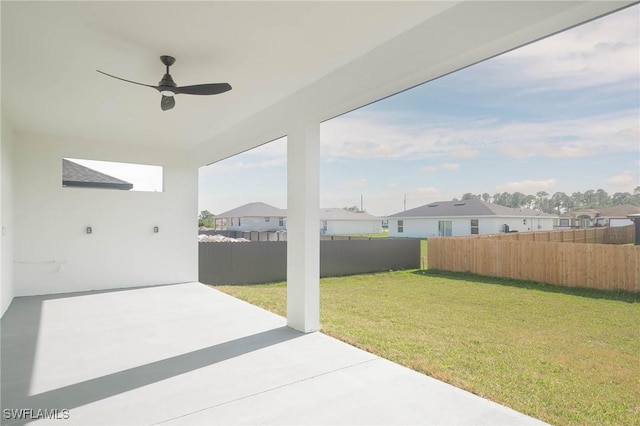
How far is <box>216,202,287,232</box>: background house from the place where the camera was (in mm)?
27672

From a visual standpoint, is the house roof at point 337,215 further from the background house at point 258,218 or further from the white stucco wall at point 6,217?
the white stucco wall at point 6,217

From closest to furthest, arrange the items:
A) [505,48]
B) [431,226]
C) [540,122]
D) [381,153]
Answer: [505,48] → [540,122] → [431,226] → [381,153]

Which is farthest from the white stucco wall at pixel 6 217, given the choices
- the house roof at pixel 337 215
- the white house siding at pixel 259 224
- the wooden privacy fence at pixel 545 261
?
the house roof at pixel 337 215

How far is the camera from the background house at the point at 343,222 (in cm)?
2845

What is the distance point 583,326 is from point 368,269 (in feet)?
20.6

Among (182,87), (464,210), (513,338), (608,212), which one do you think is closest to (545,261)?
(513,338)

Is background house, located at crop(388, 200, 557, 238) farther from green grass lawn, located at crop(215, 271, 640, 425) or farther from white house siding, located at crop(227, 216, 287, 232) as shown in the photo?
green grass lawn, located at crop(215, 271, 640, 425)

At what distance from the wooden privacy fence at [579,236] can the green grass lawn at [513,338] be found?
4519 mm

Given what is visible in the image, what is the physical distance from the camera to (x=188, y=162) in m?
7.52

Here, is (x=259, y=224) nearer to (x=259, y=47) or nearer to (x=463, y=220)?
(x=463, y=220)

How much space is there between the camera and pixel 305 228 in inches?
165

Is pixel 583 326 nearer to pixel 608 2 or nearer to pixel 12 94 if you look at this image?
pixel 608 2

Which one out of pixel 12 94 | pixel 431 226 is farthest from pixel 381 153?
pixel 12 94

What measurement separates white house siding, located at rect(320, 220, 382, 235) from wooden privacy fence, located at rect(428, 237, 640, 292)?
17678 mm
